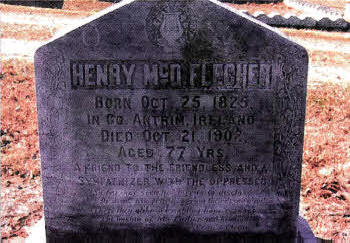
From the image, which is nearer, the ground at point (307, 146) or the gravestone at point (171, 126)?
the gravestone at point (171, 126)

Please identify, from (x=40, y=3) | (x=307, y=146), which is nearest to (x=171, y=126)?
(x=307, y=146)

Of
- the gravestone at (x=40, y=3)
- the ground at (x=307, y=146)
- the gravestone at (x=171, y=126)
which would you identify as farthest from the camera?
the gravestone at (x=40, y=3)

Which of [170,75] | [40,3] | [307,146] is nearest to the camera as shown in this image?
[170,75]

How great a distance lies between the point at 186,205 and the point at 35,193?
187 cm

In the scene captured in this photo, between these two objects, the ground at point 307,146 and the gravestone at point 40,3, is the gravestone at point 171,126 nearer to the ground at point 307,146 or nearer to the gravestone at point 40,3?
the ground at point 307,146

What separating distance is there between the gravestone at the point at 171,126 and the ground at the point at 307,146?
100 cm

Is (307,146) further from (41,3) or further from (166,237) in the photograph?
(41,3)

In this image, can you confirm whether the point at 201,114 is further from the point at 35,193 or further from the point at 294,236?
the point at 35,193

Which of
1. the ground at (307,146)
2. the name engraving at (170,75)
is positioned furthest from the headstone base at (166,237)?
the name engraving at (170,75)

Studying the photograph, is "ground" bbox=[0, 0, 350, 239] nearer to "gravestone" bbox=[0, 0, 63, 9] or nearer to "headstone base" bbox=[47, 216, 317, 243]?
"headstone base" bbox=[47, 216, 317, 243]

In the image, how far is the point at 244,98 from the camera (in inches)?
122

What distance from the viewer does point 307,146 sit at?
5879mm

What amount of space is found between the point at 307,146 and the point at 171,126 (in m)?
3.16

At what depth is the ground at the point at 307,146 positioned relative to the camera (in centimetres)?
428
